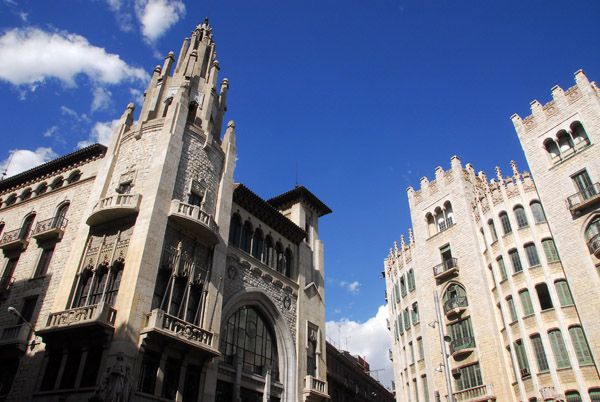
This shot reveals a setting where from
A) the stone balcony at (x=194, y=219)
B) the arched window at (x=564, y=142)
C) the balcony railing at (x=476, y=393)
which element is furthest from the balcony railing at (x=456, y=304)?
the stone balcony at (x=194, y=219)

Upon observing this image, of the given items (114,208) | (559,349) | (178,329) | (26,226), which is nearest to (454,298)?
(559,349)

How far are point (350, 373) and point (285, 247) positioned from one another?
31.7 meters

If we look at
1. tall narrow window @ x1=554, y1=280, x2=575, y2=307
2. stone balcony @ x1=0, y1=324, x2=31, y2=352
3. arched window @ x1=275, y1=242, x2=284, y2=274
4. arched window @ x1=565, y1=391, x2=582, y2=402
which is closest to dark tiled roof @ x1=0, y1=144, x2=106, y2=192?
stone balcony @ x1=0, y1=324, x2=31, y2=352

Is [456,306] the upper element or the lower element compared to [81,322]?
upper

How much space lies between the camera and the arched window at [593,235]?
24.9 meters

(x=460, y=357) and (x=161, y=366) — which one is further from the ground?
(x=460, y=357)

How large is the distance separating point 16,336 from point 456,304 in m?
26.8

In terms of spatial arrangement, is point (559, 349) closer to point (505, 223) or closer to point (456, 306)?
point (456, 306)

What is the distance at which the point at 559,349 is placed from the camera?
25.4 m

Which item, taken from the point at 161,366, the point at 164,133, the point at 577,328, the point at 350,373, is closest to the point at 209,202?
the point at 164,133

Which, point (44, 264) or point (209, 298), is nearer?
point (209, 298)

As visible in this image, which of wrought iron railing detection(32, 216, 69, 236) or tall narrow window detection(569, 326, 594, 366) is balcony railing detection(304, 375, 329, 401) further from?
wrought iron railing detection(32, 216, 69, 236)

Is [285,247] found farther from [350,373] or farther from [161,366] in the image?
[350,373]

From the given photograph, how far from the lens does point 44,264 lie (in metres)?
25.9
